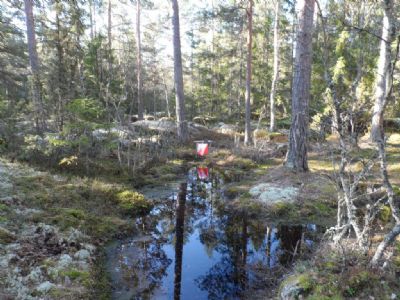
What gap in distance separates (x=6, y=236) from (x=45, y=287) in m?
1.36

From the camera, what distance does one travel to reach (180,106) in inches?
589

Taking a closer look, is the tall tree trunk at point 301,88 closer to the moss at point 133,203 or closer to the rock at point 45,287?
the moss at point 133,203

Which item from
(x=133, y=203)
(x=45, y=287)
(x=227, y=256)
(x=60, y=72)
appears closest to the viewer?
(x=45, y=287)

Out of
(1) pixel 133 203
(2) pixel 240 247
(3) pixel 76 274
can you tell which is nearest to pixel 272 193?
(2) pixel 240 247

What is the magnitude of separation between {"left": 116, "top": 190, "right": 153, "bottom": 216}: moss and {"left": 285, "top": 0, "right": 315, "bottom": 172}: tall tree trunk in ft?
13.5

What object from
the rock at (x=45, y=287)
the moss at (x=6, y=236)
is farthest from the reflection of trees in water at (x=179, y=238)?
the moss at (x=6, y=236)

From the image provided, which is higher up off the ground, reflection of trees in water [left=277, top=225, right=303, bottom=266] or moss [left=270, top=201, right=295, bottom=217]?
moss [left=270, top=201, right=295, bottom=217]

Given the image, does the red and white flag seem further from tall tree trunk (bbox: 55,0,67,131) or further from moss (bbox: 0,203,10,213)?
moss (bbox: 0,203,10,213)

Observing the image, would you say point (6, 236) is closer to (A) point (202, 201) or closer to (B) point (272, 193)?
(A) point (202, 201)

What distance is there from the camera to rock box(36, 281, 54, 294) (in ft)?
12.3

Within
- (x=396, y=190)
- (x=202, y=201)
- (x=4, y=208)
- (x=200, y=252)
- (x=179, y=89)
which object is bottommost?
(x=200, y=252)

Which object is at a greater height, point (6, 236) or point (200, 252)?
point (6, 236)

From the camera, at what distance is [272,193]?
292 inches

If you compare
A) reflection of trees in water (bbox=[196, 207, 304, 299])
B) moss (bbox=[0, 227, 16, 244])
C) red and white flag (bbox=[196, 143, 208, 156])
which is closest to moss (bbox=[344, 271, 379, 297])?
reflection of trees in water (bbox=[196, 207, 304, 299])
